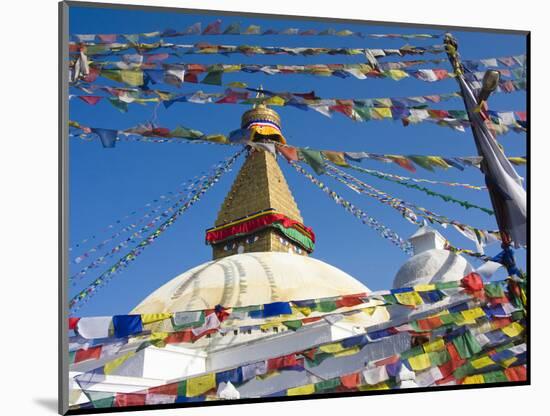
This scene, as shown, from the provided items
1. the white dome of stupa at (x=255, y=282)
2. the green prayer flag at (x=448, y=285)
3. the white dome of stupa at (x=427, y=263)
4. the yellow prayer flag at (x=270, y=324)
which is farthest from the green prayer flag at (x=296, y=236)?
the green prayer flag at (x=448, y=285)

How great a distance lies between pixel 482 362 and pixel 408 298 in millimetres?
976

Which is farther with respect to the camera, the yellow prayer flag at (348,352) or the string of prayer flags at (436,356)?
the yellow prayer flag at (348,352)

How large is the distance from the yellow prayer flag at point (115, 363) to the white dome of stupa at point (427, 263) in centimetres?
295

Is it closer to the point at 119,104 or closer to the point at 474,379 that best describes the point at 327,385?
the point at 474,379

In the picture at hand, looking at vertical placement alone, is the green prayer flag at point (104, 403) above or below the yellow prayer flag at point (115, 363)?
below

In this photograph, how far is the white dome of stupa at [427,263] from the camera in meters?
9.12

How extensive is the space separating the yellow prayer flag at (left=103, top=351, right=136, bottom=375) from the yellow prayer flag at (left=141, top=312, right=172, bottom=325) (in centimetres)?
47

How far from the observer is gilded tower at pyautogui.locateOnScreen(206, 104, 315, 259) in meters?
9.70

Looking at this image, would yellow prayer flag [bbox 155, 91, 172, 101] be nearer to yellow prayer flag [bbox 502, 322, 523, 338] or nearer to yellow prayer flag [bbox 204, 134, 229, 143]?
yellow prayer flag [bbox 204, 134, 229, 143]

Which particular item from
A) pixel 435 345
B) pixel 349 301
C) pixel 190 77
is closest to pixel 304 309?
pixel 349 301

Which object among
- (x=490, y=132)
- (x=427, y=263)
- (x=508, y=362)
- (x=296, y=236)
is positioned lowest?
(x=508, y=362)

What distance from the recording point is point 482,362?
28.0ft

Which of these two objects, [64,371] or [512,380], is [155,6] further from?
[512,380]

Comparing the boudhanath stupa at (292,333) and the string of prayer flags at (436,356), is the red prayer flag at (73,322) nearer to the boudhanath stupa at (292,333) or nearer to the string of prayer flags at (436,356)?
the boudhanath stupa at (292,333)
